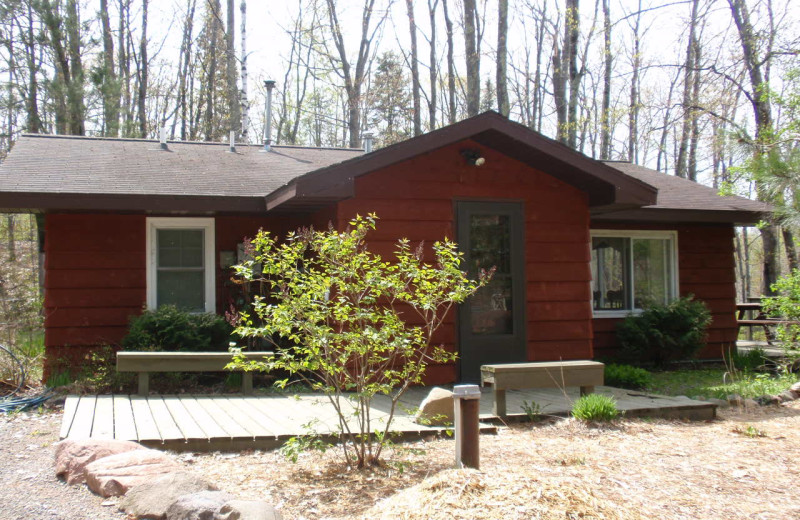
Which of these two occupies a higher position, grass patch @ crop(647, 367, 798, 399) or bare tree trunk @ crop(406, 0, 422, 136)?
bare tree trunk @ crop(406, 0, 422, 136)

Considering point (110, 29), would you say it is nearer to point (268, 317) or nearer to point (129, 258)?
point (129, 258)

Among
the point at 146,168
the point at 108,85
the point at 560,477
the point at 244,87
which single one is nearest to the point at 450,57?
the point at 244,87

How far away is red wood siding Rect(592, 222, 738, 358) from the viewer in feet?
36.0

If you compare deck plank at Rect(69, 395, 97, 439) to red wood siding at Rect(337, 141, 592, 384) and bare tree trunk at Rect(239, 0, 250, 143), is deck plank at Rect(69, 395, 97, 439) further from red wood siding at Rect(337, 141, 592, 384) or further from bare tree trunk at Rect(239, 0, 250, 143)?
bare tree trunk at Rect(239, 0, 250, 143)

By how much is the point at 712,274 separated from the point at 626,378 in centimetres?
379

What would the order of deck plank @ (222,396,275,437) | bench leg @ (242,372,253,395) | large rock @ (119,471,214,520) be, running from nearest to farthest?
large rock @ (119,471,214,520)
deck plank @ (222,396,275,437)
bench leg @ (242,372,253,395)

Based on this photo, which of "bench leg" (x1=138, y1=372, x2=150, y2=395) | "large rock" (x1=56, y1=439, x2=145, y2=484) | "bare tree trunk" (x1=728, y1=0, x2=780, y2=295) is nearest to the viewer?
"large rock" (x1=56, y1=439, x2=145, y2=484)

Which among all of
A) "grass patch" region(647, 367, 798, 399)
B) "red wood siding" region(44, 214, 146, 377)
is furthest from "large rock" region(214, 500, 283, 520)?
"grass patch" region(647, 367, 798, 399)

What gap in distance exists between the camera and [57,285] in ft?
26.6

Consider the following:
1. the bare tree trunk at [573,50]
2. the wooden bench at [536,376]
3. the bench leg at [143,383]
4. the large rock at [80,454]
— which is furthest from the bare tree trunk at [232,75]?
the large rock at [80,454]

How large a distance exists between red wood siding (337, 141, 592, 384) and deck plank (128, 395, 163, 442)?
105 inches

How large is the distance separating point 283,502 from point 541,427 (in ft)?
9.32

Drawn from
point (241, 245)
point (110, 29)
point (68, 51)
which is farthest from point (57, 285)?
point (110, 29)

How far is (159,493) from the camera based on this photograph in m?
3.58
